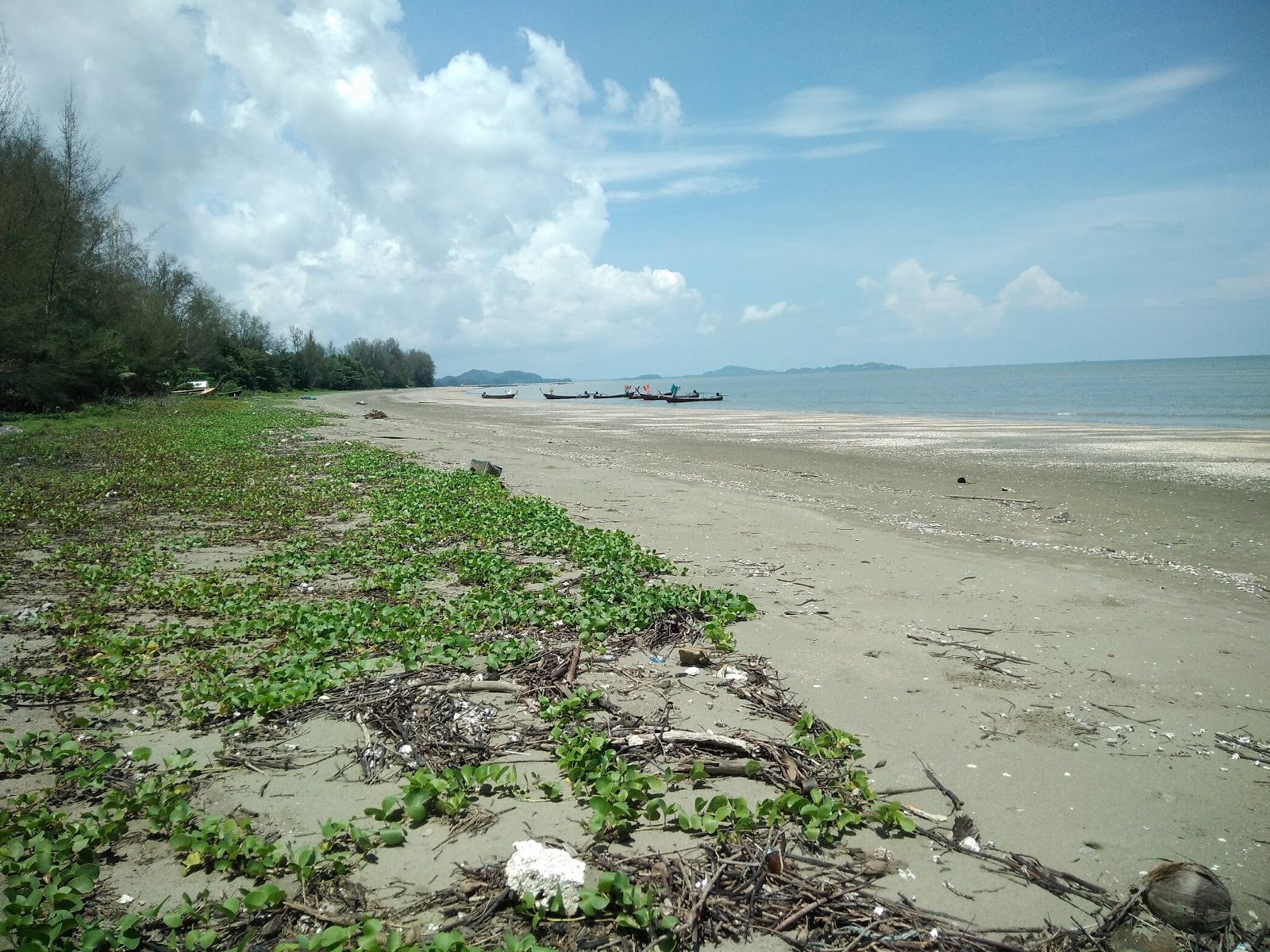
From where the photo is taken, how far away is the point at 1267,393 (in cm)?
5234

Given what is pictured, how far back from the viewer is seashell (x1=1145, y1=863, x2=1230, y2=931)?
2990mm

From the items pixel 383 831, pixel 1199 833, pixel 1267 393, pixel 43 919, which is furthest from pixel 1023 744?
pixel 1267 393

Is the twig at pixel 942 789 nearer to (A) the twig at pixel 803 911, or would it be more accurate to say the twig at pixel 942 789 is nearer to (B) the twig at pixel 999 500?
(A) the twig at pixel 803 911

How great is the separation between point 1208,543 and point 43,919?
13.1 m

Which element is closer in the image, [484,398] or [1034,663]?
[1034,663]

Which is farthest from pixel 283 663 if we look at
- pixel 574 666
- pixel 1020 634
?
pixel 1020 634

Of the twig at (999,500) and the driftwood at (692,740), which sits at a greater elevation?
the twig at (999,500)

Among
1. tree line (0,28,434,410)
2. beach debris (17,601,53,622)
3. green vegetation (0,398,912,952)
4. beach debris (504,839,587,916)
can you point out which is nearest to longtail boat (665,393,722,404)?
tree line (0,28,434,410)

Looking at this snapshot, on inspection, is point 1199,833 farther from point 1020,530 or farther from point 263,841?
point 1020,530

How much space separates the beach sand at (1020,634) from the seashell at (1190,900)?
23 cm

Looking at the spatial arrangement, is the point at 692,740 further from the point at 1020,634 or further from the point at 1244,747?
the point at 1020,634

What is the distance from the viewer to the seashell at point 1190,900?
299 centimetres

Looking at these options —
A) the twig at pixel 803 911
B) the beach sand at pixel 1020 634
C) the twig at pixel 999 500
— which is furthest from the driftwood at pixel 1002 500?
the twig at pixel 803 911

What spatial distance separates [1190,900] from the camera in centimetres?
302
